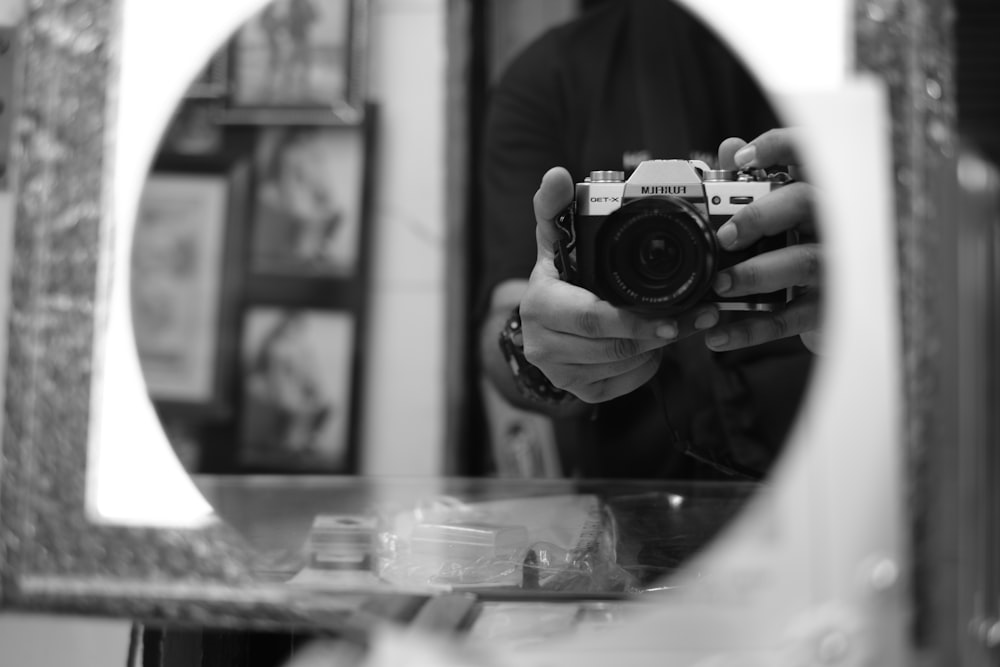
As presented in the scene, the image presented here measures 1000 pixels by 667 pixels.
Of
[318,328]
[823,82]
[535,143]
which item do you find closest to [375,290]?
[318,328]

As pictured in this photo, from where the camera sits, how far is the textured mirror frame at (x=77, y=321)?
0.38 m

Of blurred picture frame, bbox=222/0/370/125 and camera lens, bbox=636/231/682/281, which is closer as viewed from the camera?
camera lens, bbox=636/231/682/281

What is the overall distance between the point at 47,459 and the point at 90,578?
6 centimetres

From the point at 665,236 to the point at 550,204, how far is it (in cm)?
7

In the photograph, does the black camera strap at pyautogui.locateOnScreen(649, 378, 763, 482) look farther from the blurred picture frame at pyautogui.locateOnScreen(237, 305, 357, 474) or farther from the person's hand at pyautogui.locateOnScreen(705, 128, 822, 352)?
the blurred picture frame at pyautogui.locateOnScreen(237, 305, 357, 474)

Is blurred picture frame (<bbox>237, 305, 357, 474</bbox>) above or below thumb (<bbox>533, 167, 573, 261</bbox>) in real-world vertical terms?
below

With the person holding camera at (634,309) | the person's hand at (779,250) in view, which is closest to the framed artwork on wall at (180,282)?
the person holding camera at (634,309)

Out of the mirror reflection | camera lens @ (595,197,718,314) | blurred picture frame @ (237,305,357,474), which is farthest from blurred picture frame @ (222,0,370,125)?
camera lens @ (595,197,718,314)

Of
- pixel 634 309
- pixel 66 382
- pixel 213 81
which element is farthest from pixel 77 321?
pixel 634 309

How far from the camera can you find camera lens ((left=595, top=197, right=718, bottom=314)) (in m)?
0.39

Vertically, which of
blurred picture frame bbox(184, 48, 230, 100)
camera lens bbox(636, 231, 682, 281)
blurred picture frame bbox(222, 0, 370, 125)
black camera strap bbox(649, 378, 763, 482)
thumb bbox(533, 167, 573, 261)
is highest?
blurred picture frame bbox(222, 0, 370, 125)

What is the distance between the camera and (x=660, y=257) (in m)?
0.39

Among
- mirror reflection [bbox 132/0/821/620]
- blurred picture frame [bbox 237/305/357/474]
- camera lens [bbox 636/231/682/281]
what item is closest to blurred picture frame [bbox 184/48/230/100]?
mirror reflection [bbox 132/0/821/620]

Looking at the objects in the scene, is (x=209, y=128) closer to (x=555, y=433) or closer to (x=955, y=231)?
(x=555, y=433)
